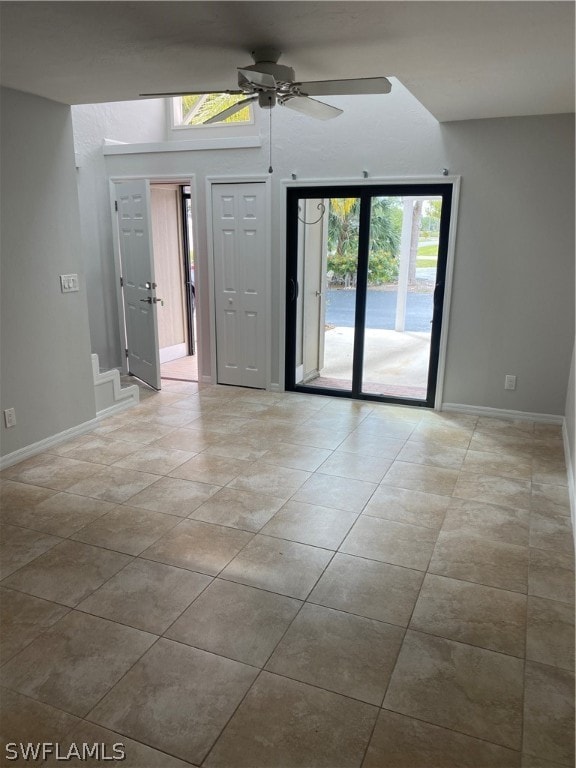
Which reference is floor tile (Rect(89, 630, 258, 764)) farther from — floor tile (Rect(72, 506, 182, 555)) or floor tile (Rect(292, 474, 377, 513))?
floor tile (Rect(292, 474, 377, 513))

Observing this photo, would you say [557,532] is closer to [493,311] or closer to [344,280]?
[493,311]

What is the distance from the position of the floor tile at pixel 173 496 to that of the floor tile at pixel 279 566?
55 cm

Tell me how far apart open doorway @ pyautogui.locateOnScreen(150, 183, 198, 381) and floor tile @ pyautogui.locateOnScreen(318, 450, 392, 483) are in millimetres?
2738

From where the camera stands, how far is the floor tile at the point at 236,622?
2084 mm

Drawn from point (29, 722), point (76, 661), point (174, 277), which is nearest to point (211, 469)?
point (76, 661)

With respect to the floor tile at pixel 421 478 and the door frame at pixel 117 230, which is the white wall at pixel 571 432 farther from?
the door frame at pixel 117 230

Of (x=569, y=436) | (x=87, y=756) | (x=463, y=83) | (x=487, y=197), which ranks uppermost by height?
(x=463, y=83)

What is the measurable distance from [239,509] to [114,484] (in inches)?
34.9

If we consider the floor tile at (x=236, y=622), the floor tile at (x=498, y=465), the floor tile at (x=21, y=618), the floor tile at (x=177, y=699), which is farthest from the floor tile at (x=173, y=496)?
the floor tile at (x=498, y=465)

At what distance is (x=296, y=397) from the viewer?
17.5 feet

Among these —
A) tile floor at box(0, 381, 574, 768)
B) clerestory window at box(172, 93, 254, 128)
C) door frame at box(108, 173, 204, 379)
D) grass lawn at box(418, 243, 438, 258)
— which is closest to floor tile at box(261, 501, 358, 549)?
tile floor at box(0, 381, 574, 768)

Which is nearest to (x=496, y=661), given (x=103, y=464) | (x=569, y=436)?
(x=569, y=436)

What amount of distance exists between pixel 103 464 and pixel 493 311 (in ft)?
10.9

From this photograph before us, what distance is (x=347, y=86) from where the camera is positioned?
2.75m
